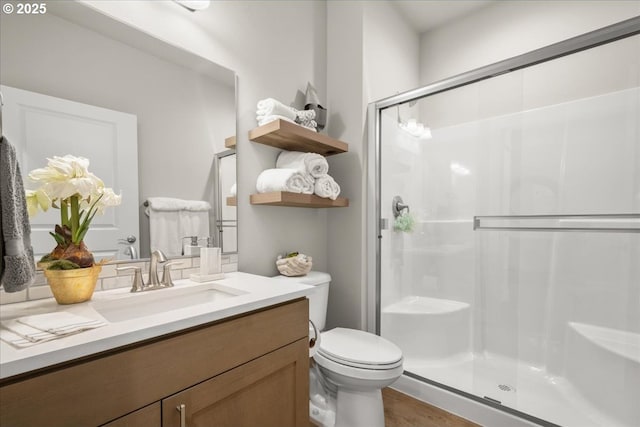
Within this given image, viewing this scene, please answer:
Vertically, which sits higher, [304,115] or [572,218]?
[304,115]

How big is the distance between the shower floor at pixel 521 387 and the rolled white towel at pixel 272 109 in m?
1.64

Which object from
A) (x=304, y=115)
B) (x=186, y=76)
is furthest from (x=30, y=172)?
(x=304, y=115)

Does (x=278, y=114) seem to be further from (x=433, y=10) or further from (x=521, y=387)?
(x=521, y=387)

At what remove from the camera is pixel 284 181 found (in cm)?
146

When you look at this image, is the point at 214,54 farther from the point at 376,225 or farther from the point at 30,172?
the point at 376,225

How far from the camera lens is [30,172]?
Answer: 35.6 inches

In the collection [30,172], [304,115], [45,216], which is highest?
[304,115]

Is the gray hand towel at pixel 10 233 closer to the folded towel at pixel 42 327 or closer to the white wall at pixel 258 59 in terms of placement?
the folded towel at pixel 42 327

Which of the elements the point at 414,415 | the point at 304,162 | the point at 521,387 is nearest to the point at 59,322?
the point at 304,162

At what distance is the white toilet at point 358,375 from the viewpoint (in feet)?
4.17

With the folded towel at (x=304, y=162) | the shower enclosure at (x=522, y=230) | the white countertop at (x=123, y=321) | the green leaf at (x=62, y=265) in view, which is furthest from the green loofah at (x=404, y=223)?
the green leaf at (x=62, y=265)

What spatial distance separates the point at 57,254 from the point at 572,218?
2200 millimetres

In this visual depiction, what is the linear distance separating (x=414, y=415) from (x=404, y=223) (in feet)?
3.52

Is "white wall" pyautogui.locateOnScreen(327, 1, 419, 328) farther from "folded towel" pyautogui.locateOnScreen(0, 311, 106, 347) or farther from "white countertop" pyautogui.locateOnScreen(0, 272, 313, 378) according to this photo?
"folded towel" pyautogui.locateOnScreen(0, 311, 106, 347)
